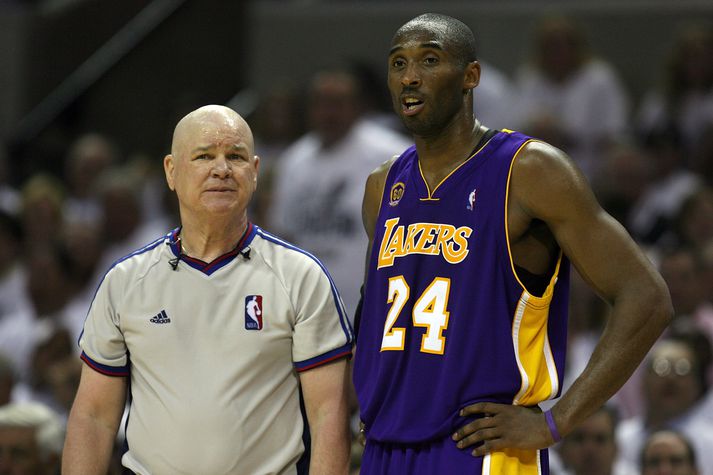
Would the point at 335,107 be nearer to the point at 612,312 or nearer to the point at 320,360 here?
the point at 320,360

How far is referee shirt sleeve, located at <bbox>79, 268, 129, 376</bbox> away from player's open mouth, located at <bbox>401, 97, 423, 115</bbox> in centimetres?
102

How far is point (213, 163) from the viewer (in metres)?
3.70

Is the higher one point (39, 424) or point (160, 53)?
point (160, 53)

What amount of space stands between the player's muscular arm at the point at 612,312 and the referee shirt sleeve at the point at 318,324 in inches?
19.3

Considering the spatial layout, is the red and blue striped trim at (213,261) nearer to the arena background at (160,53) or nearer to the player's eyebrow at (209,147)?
the player's eyebrow at (209,147)

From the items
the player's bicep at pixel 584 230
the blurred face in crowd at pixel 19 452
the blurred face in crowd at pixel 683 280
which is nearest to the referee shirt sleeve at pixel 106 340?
the player's bicep at pixel 584 230

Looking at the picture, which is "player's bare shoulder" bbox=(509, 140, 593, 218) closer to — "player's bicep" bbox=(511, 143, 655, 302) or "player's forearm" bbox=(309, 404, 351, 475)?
"player's bicep" bbox=(511, 143, 655, 302)

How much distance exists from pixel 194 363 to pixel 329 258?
3334mm

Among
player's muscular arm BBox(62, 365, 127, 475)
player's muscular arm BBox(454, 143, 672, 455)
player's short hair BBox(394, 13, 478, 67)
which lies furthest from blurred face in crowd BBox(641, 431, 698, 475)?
player's muscular arm BBox(62, 365, 127, 475)

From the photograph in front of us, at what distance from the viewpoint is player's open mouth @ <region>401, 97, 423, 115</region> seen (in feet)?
12.0

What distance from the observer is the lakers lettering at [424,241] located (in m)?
3.60

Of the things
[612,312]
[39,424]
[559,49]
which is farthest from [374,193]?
[559,49]

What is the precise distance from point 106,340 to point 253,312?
1.51 ft

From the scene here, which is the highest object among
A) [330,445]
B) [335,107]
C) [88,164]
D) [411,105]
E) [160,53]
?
[160,53]
